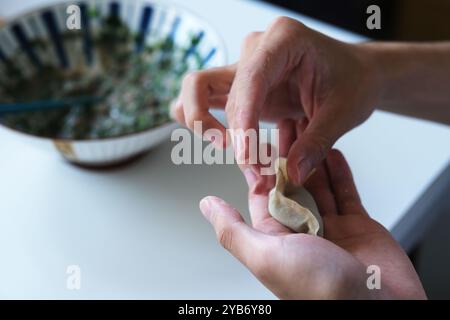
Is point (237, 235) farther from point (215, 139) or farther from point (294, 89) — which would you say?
point (294, 89)

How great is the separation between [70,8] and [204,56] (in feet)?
0.78

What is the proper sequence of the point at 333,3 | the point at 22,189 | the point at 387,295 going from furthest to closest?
the point at 333,3
the point at 22,189
the point at 387,295

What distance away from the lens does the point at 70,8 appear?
3.20 feet

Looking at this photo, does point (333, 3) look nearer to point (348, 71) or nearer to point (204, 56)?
point (204, 56)

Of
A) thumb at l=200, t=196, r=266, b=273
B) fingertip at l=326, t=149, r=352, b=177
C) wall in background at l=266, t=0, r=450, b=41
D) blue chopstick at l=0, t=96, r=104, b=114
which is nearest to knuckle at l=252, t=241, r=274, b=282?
thumb at l=200, t=196, r=266, b=273

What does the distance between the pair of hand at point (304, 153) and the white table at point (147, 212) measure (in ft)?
0.31

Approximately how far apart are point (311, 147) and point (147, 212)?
251 millimetres

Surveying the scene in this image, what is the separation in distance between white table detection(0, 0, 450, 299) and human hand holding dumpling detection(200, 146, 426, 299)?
0.36 ft

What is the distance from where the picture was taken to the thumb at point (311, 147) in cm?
65

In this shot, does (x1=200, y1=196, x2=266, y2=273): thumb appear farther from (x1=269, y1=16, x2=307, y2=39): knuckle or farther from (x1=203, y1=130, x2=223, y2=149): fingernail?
(x1=269, y1=16, x2=307, y2=39): knuckle

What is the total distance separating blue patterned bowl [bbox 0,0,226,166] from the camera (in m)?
0.92

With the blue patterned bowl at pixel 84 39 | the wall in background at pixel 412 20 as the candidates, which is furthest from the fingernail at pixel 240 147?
the wall in background at pixel 412 20

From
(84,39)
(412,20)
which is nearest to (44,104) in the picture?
(84,39)
